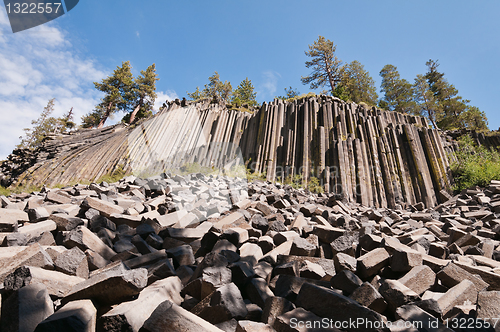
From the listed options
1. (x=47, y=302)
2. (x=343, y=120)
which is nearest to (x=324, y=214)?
(x=47, y=302)

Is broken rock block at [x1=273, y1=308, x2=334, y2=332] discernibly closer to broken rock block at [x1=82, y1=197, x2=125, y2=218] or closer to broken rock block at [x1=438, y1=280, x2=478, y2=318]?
broken rock block at [x1=438, y1=280, x2=478, y2=318]

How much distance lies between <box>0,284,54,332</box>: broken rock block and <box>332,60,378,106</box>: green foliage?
28.7 meters

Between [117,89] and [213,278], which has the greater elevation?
[117,89]

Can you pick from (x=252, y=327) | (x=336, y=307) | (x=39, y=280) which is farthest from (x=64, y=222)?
(x=336, y=307)

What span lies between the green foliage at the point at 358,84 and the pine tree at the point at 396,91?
1.95 metres

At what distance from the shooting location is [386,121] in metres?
11.9

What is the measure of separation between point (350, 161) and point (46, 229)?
9423mm

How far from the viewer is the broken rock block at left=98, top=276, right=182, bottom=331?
42.1 inches

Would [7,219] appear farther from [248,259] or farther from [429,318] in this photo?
[429,318]

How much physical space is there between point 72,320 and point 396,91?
37696 mm

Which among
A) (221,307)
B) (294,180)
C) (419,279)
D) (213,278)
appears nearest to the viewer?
(221,307)

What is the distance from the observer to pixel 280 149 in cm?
1139

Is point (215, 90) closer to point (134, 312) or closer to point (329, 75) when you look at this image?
point (329, 75)

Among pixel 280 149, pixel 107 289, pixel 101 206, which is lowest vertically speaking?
pixel 107 289
